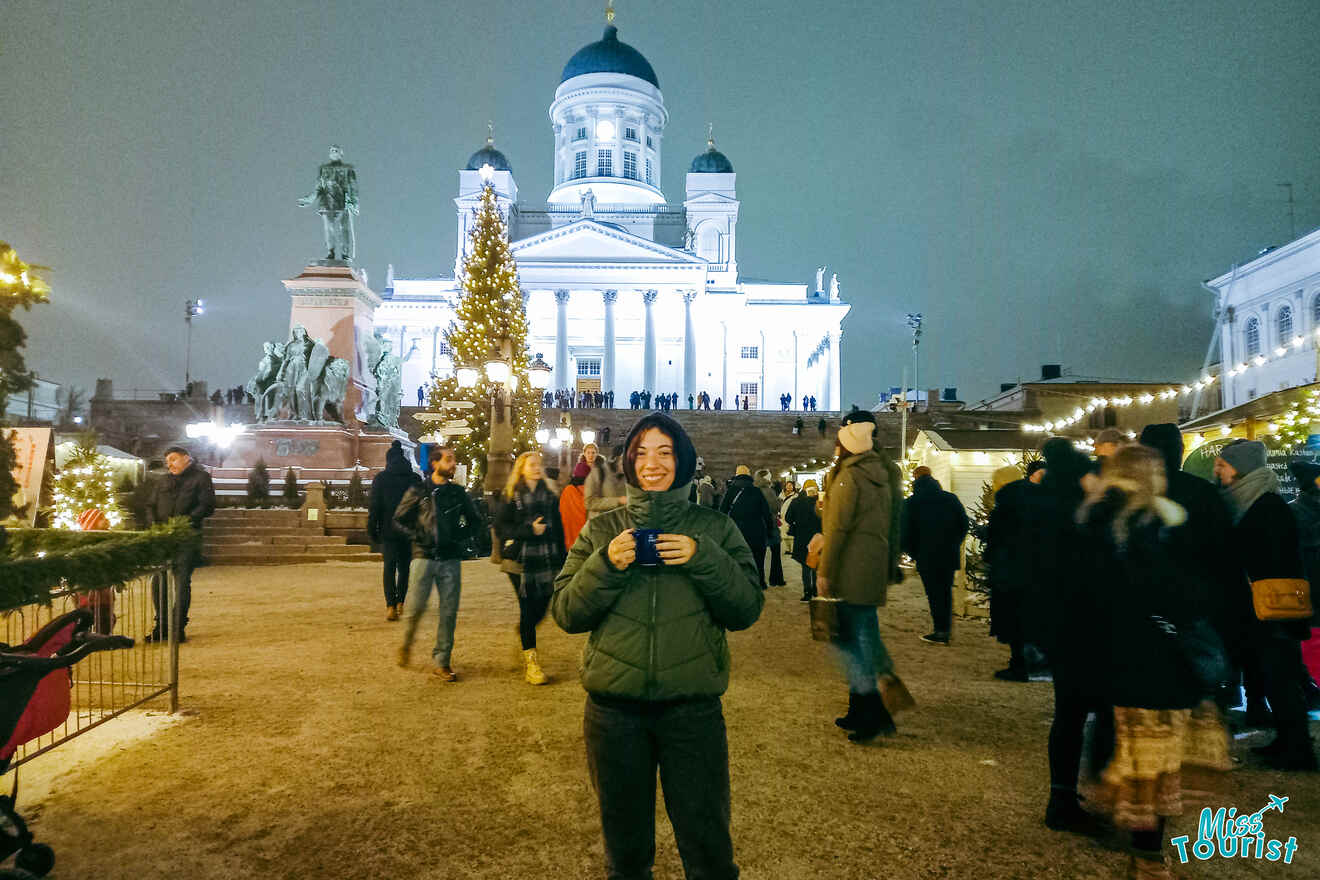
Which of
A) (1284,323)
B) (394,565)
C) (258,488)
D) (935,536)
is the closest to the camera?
(935,536)

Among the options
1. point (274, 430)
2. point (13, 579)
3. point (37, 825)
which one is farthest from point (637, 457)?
point (274, 430)

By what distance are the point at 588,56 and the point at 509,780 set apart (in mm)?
80953

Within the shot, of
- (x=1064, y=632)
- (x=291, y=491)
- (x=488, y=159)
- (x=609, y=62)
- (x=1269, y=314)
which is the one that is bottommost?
(x=291, y=491)

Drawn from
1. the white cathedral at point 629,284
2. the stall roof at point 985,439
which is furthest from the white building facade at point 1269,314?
the white cathedral at point 629,284

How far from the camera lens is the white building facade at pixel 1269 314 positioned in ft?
124

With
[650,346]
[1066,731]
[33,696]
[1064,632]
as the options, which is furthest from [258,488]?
[650,346]

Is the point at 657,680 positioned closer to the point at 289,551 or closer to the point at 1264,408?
the point at 1264,408

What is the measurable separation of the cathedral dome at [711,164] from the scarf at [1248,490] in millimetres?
72553

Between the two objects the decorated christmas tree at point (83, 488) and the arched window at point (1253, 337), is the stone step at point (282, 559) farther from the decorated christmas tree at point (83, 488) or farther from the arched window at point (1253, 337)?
the arched window at point (1253, 337)

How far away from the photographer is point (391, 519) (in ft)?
29.3

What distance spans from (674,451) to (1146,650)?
1.95 m

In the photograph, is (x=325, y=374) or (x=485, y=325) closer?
(x=325, y=374)

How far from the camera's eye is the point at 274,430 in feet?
70.1

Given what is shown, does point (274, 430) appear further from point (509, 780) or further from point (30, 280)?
point (509, 780)
